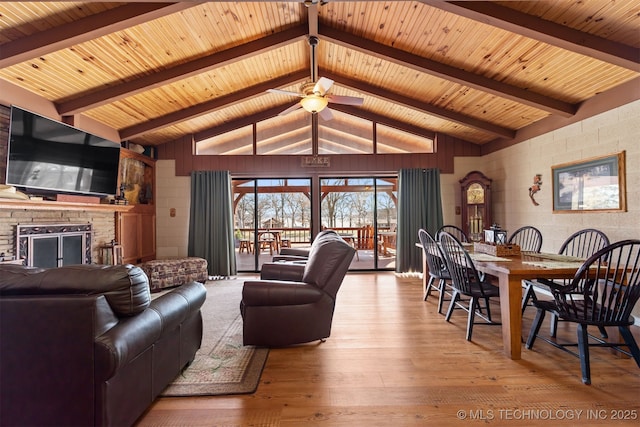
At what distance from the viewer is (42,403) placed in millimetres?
1511

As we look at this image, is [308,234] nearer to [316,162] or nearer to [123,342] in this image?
[316,162]

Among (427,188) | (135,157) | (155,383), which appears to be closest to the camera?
(155,383)

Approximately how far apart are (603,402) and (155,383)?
2804mm

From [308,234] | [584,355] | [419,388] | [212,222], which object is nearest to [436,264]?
[584,355]

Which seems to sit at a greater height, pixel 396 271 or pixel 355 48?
pixel 355 48

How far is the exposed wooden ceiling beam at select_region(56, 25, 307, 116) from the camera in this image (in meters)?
3.97

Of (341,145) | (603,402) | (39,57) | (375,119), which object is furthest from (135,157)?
(603,402)

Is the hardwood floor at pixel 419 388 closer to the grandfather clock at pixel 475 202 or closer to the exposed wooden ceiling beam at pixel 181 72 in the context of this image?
the grandfather clock at pixel 475 202

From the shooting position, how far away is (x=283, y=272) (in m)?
3.51

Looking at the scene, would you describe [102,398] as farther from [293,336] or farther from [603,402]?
[603,402]

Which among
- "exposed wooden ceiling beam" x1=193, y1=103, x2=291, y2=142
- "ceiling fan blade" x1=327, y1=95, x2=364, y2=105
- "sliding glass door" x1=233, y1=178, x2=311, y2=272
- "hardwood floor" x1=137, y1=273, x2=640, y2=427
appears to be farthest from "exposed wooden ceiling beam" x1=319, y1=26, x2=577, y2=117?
"sliding glass door" x1=233, y1=178, x2=311, y2=272

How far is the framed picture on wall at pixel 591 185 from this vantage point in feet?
11.6

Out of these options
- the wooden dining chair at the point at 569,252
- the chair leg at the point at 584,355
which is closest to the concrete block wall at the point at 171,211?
the wooden dining chair at the point at 569,252

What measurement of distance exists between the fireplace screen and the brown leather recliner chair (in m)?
2.70
